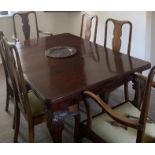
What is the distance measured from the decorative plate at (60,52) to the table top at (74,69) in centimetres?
5

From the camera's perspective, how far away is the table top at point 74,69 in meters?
1.60

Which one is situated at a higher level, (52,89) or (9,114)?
(52,89)

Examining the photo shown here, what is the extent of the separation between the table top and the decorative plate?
0.05 meters

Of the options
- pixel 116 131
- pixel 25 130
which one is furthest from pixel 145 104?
pixel 25 130

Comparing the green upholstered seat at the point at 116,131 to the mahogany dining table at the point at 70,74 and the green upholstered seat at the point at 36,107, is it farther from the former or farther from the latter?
the green upholstered seat at the point at 36,107

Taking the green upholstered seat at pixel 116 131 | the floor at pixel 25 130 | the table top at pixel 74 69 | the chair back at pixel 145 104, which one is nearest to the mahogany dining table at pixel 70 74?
the table top at pixel 74 69

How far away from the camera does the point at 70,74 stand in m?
1.81

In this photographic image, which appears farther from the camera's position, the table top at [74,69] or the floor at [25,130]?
the floor at [25,130]
